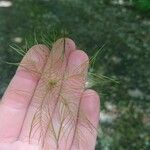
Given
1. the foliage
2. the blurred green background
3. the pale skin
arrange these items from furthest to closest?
the foliage → the blurred green background → the pale skin

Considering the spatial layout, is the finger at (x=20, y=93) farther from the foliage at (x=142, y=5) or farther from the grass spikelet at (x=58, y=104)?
the foliage at (x=142, y=5)

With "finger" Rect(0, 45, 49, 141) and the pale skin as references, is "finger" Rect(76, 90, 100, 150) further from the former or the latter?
"finger" Rect(0, 45, 49, 141)

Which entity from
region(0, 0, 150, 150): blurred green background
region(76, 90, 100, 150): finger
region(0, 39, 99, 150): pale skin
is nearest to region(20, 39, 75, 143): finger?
region(0, 39, 99, 150): pale skin

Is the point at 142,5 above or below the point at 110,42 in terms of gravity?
above

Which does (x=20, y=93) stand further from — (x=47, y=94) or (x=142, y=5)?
(x=142, y=5)

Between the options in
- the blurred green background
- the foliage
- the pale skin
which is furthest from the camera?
the foliage

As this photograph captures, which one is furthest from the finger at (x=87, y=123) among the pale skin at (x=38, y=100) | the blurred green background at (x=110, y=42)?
the blurred green background at (x=110, y=42)

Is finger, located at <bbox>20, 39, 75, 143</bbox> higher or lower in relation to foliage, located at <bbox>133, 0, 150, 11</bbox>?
higher

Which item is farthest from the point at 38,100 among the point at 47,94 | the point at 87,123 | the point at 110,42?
the point at 110,42
